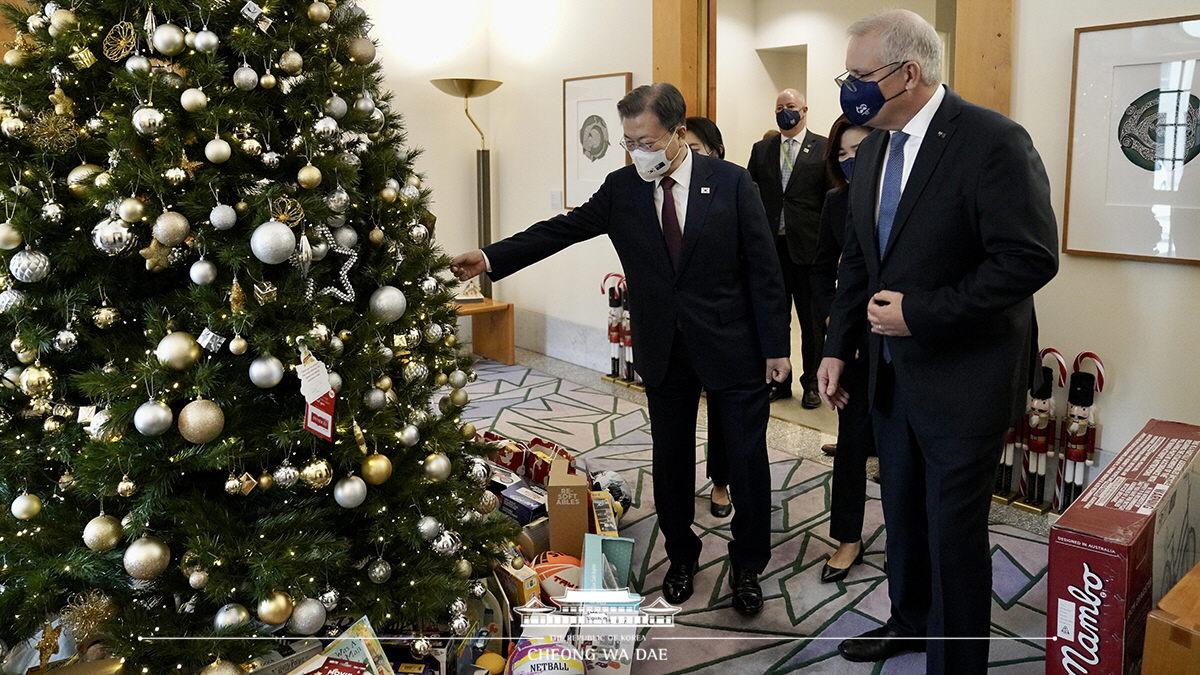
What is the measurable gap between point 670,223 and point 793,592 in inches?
51.0

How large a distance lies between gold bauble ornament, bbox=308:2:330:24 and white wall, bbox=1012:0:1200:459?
2941 mm

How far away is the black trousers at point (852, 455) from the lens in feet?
9.36

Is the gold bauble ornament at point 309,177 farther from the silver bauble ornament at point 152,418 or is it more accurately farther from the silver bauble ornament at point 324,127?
the silver bauble ornament at point 152,418

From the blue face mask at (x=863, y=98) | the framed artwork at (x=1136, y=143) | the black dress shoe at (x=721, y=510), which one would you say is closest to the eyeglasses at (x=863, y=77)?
the blue face mask at (x=863, y=98)

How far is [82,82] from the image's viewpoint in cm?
171

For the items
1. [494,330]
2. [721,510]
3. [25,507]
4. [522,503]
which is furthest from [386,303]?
[494,330]

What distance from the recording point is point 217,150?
5.24 feet

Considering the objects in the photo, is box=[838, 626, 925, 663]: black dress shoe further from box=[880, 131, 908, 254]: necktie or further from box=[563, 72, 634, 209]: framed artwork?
box=[563, 72, 634, 209]: framed artwork

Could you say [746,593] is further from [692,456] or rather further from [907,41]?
[907,41]

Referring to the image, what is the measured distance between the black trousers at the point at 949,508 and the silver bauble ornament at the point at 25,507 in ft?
6.25

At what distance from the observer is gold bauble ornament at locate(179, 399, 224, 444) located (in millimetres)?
1575

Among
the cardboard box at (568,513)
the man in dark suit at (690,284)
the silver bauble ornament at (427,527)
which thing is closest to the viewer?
the silver bauble ornament at (427,527)

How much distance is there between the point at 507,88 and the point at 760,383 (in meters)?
4.66

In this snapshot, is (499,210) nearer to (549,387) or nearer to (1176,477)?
Answer: (549,387)
